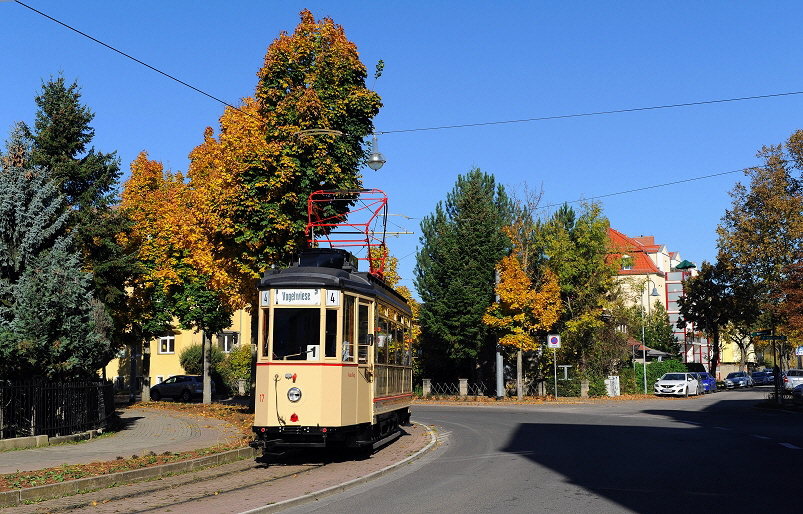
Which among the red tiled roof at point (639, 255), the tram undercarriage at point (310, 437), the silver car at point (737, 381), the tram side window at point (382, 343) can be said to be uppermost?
the red tiled roof at point (639, 255)

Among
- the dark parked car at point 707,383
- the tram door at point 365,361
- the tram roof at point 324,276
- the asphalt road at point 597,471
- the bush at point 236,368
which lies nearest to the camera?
the asphalt road at point 597,471

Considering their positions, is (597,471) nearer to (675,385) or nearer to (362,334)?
(362,334)

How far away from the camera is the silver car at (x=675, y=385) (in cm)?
4412

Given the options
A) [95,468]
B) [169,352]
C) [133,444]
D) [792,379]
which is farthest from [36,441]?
[792,379]

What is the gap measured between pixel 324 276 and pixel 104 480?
5076 mm

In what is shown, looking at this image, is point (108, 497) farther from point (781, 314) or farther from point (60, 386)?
point (781, 314)

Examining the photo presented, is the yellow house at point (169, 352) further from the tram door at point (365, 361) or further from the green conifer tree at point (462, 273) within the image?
the tram door at point (365, 361)

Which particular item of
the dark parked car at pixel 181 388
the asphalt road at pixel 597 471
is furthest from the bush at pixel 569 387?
the dark parked car at pixel 181 388

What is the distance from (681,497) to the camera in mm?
10469

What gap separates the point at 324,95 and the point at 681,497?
1587 centimetres

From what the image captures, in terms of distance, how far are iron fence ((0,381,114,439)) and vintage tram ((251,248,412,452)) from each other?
201 inches

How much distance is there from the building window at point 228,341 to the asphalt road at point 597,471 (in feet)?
126

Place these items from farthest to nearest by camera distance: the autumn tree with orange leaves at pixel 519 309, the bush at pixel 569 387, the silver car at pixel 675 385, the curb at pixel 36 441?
the bush at pixel 569 387, the silver car at pixel 675 385, the autumn tree with orange leaves at pixel 519 309, the curb at pixel 36 441

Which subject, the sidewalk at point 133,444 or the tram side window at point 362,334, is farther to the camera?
the tram side window at point 362,334
